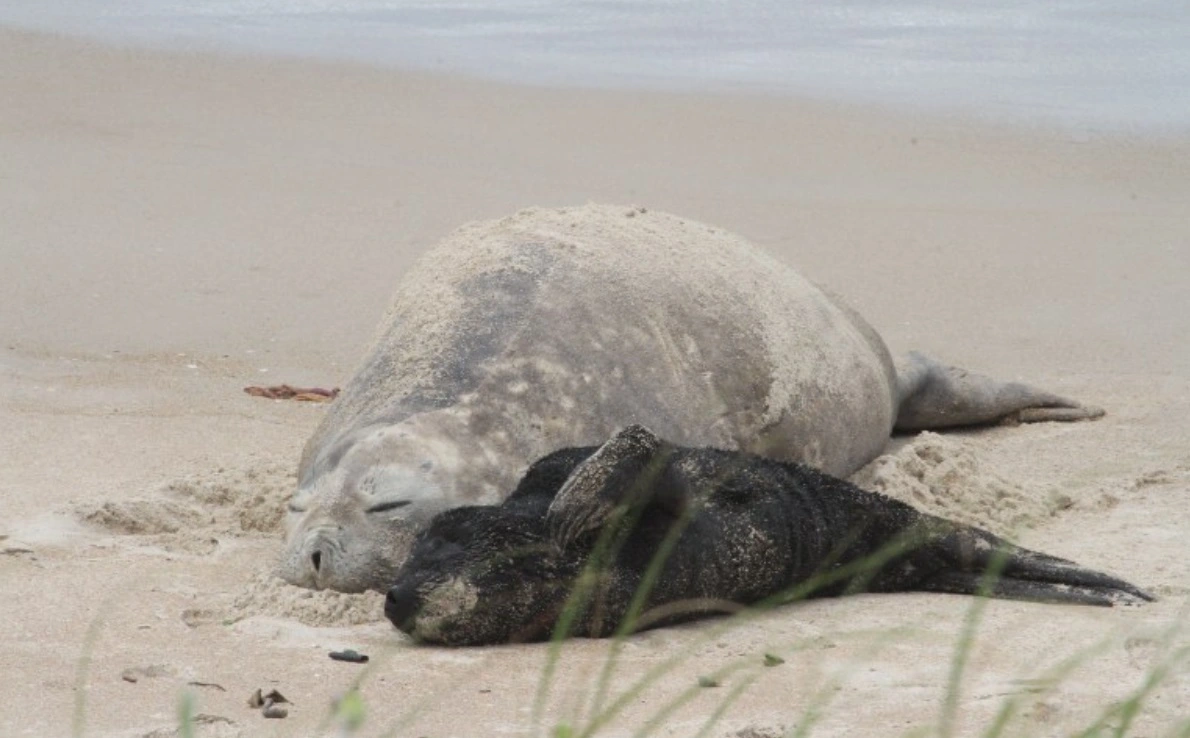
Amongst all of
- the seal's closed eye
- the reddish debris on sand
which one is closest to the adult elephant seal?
the seal's closed eye

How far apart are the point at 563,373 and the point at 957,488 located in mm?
1401

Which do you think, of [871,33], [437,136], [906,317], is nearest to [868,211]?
[906,317]

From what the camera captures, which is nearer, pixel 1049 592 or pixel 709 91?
pixel 1049 592

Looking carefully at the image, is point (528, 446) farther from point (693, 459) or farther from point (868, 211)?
point (868, 211)

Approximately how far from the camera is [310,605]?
463 cm

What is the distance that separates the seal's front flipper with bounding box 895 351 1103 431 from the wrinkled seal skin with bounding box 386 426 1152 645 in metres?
2.08

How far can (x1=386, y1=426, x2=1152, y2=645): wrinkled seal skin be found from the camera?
4.39 m

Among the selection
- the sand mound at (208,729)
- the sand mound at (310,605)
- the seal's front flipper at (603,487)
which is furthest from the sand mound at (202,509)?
the sand mound at (208,729)

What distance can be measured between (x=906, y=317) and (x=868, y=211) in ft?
5.80

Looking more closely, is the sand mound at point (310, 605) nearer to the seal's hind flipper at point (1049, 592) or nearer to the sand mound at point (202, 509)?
the sand mound at point (202, 509)

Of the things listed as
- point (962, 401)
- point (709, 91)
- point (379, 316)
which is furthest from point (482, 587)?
point (709, 91)

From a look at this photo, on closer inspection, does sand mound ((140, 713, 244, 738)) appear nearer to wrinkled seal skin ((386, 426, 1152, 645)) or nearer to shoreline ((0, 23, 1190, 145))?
wrinkled seal skin ((386, 426, 1152, 645))

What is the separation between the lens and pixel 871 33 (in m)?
→ 16.8

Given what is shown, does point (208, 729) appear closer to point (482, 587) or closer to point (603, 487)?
point (482, 587)
